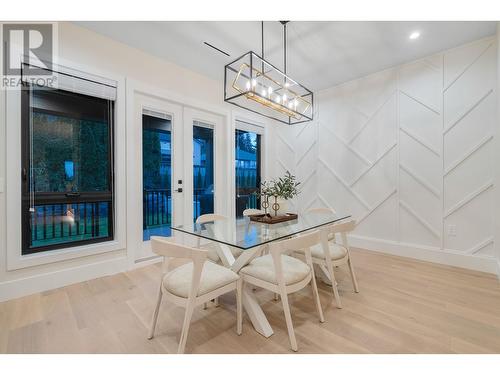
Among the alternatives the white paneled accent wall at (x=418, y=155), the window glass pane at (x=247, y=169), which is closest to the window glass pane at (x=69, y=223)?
the window glass pane at (x=247, y=169)

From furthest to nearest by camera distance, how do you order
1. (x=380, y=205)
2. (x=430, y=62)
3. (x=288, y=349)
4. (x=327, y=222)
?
(x=380, y=205)
(x=430, y=62)
(x=327, y=222)
(x=288, y=349)

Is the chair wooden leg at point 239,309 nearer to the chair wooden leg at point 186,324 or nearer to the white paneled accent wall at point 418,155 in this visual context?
the chair wooden leg at point 186,324

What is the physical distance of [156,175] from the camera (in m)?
3.16

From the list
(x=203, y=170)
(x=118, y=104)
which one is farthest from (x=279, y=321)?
(x=118, y=104)

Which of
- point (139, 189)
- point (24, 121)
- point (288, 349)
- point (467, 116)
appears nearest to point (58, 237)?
point (139, 189)

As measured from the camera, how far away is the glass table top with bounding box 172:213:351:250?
1672 millimetres

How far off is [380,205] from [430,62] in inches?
80.5

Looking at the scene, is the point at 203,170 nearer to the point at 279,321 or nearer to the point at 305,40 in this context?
the point at 305,40

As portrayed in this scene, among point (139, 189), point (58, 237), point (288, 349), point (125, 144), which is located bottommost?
point (288, 349)

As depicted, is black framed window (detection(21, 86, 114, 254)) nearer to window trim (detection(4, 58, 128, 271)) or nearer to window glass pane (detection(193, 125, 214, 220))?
window trim (detection(4, 58, 128, 271))

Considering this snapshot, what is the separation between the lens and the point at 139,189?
290cm

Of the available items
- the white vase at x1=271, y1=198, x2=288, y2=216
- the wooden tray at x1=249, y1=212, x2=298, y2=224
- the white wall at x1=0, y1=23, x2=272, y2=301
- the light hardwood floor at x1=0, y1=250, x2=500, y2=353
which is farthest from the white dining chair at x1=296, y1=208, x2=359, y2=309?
the white wall at x1=0, y1=23, x2=272, y2=301

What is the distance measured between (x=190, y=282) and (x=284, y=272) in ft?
2.16
